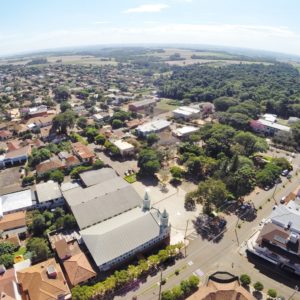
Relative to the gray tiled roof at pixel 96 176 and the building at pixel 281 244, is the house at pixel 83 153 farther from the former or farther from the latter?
the building at pixel 281 244

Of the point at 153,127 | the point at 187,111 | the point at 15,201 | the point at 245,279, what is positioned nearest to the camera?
the point at 245,279

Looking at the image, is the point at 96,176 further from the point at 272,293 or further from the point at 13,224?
the point at 272,293

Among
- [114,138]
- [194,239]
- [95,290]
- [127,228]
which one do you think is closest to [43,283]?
[95,290]

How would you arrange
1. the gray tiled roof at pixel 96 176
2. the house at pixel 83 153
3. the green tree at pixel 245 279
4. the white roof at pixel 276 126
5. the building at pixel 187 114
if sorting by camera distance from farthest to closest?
1. the building at pixel 187 114
2. the white roof at pixel 276 126
3. the house at pixel 83 153
4. the gray tiled roof at pixel 96 176
5. the green tree at pixel 245 279

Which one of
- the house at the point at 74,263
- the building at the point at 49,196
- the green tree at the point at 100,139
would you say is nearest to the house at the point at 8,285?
the house at the point at 74,263

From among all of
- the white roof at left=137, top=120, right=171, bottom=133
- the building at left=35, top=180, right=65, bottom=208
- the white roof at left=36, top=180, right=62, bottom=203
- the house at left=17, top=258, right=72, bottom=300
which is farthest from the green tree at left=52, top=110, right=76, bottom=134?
the house at left=17, top=258, right=72, bottom=300

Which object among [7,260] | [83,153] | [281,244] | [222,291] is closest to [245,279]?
[222,291]

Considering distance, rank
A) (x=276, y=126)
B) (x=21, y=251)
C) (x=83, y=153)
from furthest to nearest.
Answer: (x=276, y=126) < (x=83, y=153) < (x=21, y=251)
